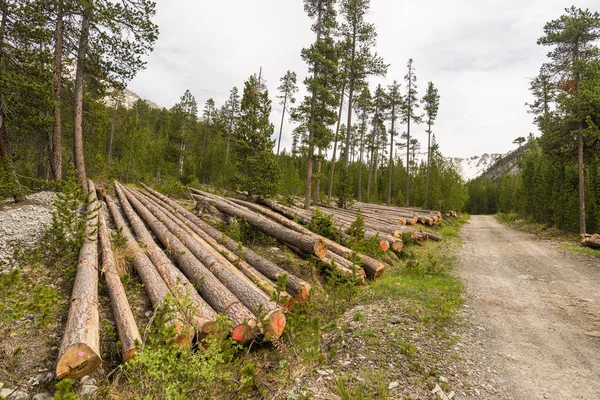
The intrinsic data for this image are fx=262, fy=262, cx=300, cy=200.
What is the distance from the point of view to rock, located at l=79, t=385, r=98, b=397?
2.91 m

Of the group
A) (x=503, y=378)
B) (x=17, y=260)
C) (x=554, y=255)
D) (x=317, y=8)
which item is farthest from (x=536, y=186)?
(x=17, y=260)

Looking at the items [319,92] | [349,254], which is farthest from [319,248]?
[319,92]

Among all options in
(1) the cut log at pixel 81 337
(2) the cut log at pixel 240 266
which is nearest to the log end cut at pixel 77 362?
(1) the cut log at pixel 81 337

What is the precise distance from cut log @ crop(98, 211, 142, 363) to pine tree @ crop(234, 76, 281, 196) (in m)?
12.2

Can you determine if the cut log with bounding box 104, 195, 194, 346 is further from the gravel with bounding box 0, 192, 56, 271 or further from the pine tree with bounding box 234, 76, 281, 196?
the pine tree with bounding box 234, 76, 281, 196

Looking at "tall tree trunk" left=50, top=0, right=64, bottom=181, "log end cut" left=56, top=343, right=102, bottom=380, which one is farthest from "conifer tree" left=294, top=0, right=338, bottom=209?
"log end cut" left=56, top=343, right=102, bottom=380

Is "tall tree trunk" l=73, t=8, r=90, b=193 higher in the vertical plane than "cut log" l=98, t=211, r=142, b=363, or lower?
higher

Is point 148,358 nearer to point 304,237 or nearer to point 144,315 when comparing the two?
point 144,315

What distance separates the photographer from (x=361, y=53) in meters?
22.2

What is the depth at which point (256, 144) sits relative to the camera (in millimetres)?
18812

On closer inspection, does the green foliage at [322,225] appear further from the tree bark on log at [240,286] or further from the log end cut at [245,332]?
the log end cut at [245,332]

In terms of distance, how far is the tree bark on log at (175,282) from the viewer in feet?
13.4

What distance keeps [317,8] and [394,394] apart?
2279cm

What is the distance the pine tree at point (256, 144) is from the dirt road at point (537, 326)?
495 inches
